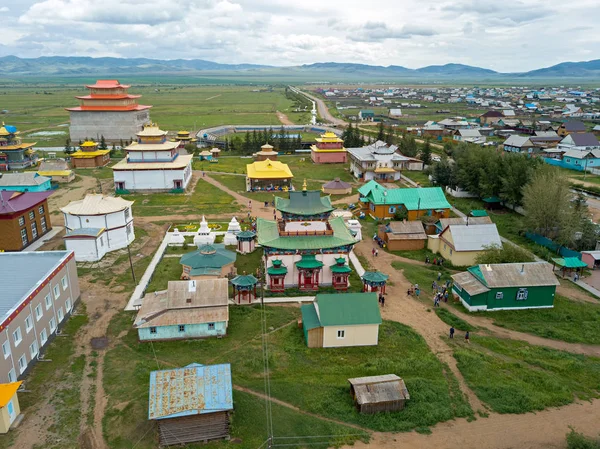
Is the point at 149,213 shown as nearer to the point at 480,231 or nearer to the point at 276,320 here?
the point at 276,320

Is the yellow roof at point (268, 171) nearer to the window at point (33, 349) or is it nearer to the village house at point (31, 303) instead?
the village house at point (31, 303)

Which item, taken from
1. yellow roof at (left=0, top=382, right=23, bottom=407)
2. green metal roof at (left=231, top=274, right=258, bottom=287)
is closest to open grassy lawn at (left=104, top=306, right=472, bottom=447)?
green metal roof at (left=231, top=274, right=258, bottom=287)

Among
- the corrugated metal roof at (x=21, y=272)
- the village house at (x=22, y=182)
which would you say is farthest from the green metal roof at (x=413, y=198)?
the village house at (x=22, y=182)

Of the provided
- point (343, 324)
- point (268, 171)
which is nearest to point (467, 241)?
point (343, 324)

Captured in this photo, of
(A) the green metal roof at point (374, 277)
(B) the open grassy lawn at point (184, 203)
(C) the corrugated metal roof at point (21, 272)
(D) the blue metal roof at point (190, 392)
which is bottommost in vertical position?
(B) the open grassy lawn at point (184, 203)

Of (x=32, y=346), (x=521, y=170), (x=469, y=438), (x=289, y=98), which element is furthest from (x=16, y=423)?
(x=289, y=98)

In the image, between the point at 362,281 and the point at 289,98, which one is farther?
the point at 289,98
